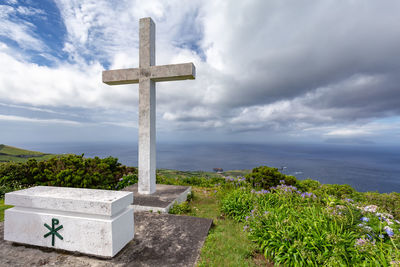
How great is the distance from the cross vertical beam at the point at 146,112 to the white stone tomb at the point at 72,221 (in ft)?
7.66

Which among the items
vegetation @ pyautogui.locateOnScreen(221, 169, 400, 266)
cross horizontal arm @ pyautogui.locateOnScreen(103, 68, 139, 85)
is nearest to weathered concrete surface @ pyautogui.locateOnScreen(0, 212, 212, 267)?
vegetation @ pyautogui.locateOnScreen(221, 169, 400, 266)

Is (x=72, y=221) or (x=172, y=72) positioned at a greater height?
(x=172, y=72)

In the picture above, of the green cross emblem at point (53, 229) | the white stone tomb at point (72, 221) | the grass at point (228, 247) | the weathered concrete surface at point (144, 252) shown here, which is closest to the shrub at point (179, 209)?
the grass at point (228, 247)

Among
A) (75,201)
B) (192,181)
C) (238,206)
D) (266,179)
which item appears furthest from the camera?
(192,181)

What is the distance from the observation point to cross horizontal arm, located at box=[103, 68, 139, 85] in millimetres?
5637

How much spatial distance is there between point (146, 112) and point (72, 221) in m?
3.38

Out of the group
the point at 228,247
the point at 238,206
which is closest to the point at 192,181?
the point at 238,206

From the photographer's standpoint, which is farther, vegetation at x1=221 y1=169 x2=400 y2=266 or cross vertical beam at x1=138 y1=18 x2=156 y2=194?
cross vertical beam at x1=138 y1=18 x2=156 y2=194


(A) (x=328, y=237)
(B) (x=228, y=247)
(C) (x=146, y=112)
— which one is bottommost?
(B) (x=228, y=247)

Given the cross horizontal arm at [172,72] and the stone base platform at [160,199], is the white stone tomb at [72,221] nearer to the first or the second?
the stone base platform at [160,199]

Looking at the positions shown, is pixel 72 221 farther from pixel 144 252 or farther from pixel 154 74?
pixel 154 74

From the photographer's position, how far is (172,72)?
5.32 meters

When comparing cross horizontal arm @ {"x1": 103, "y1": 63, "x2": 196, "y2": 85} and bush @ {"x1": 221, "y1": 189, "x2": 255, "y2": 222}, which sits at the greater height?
cross horizontal arm @ {"x1": 103, "y1": 63, "x2": 196, "y2": 85}

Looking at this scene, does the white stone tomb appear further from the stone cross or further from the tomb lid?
the stone cross
